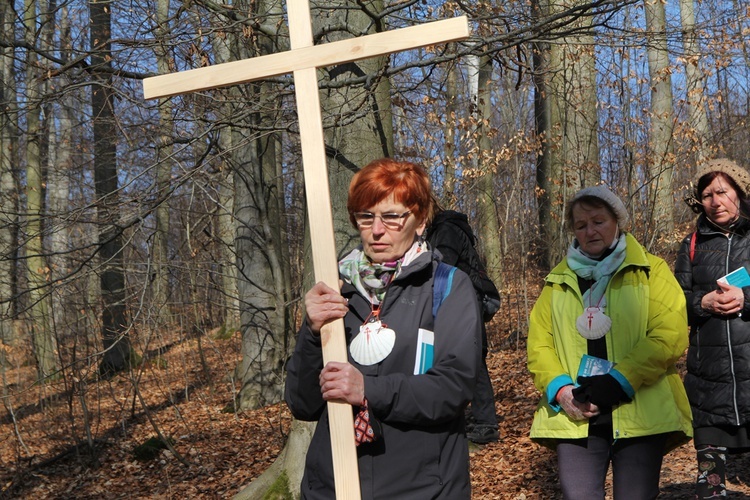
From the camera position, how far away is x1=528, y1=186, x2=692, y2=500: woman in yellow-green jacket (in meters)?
3.38

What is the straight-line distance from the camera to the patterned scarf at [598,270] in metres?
3.56

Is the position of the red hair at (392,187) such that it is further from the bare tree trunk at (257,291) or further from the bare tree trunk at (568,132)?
the bare tree trunk at (257,291)

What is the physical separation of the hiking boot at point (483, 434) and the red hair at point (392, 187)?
14.0 ft

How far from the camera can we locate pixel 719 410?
4.30 meters

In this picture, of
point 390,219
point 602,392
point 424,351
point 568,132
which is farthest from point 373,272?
point 568,132

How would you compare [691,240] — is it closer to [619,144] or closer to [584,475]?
[584,475]

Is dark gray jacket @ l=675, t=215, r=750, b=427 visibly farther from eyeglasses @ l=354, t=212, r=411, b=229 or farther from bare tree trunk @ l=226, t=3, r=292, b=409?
bare tree trunk @ l=226, t=3, r=292, b=409

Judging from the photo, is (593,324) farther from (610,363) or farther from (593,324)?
(610,363)

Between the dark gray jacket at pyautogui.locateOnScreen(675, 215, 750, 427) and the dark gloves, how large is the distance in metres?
1.20

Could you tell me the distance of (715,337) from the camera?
4.36 meters

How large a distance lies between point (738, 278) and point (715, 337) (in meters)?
0.33

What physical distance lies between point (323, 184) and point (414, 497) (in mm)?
956

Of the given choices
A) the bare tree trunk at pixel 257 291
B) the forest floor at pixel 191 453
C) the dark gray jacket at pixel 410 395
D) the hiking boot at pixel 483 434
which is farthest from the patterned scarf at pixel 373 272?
the bare tree trunk at pixel 257 291


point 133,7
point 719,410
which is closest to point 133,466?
point 133,7
